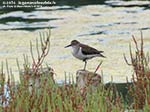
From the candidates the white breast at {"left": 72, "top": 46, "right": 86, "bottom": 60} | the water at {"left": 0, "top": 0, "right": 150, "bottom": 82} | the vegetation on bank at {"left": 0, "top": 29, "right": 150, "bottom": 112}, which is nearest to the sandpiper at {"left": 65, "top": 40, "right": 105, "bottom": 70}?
the white breast at {"left": 72, "top": 46, "right": 86, "bottom": 60}

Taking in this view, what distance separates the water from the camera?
993cm

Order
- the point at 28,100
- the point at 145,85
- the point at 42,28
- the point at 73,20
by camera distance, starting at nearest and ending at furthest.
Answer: the point at 28,100
the point at 145,85
the point at 42,28
the point at 73,20

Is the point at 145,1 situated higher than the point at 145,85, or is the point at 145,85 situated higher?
the point at 145,85

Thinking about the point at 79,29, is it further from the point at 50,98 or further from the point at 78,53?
the point at 50,98

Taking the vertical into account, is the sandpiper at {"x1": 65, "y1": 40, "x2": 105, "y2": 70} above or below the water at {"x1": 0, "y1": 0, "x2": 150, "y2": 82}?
above

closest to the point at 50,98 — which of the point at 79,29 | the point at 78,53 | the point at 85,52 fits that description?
the point at 85,52

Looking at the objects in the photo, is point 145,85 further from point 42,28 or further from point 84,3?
point 84,3

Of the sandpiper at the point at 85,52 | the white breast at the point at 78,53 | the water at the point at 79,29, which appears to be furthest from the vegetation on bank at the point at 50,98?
the water at the point at 79,29

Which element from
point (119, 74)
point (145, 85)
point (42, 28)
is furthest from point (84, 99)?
point (42, 28)

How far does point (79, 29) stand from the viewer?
42.5 feet

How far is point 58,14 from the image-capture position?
14586 mm

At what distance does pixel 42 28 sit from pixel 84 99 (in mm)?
8793

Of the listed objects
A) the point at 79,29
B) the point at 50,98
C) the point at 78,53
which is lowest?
the point at 79,29

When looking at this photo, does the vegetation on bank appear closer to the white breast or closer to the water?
the white breast
